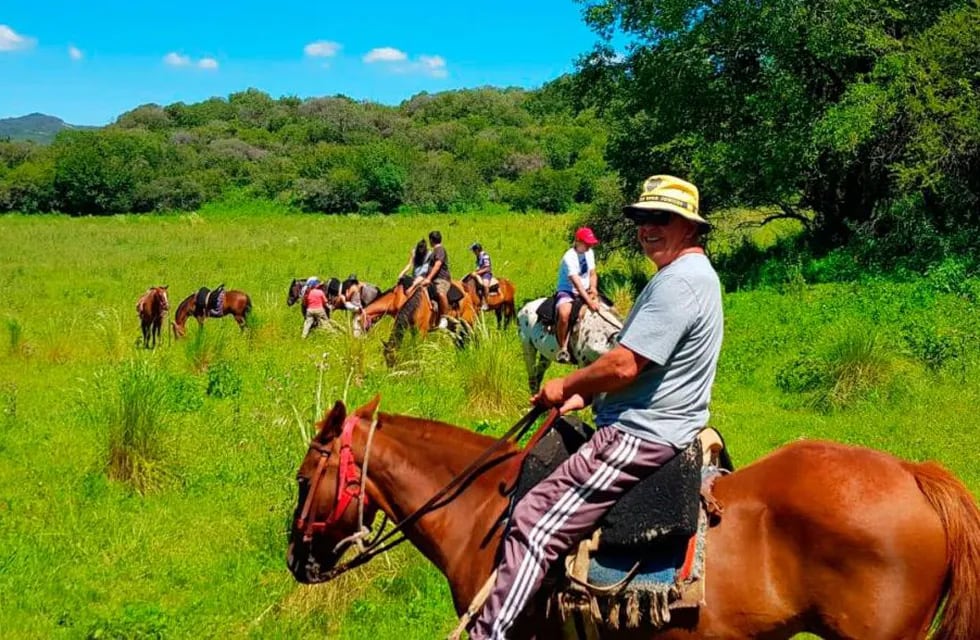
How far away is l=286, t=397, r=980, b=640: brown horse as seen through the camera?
3184 mm

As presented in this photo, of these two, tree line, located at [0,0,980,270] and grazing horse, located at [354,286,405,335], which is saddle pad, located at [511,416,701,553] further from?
tree line, located at [0,0,980,270]

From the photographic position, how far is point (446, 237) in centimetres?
3709

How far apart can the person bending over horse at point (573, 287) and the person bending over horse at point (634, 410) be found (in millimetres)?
6779

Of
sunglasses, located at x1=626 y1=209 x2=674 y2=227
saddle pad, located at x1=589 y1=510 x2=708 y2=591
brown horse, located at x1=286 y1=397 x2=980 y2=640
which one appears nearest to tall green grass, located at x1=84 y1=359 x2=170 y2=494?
brown horse, located at x1=286 y1=397 x2=980 y2=640

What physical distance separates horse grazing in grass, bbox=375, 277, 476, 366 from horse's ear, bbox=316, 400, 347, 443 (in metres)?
6.99

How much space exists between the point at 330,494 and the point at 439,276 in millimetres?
10558

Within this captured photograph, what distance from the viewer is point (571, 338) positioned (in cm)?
1034

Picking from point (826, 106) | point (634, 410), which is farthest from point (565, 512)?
point (826, 106)

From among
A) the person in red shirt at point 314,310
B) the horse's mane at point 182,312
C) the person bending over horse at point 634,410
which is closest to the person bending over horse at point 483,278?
the person in red shirt at point 314,310

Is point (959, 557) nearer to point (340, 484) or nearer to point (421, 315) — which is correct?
point (340, 484)

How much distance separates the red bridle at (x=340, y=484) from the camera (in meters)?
3.91

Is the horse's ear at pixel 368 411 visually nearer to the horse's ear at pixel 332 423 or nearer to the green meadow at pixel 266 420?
the horse's ear at pixel 332 423

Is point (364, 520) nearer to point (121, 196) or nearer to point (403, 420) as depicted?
point (403, 420)

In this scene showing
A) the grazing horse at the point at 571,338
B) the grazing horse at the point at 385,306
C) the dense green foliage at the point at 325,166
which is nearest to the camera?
the grazing horse at the point at 571,338
